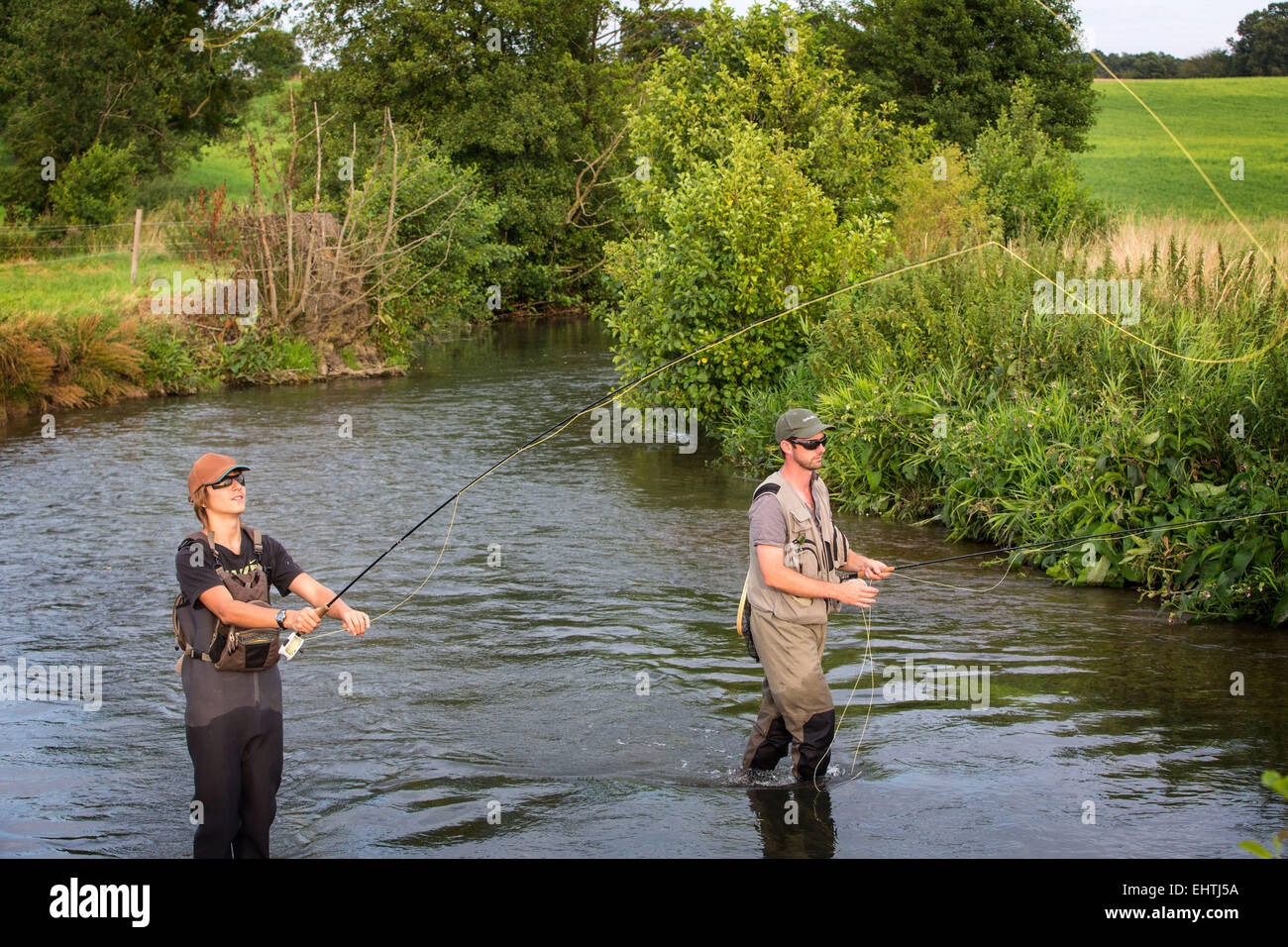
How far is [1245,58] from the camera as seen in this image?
230 ft

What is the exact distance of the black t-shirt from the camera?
16.3 ft

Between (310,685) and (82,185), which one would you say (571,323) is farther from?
(310,685)

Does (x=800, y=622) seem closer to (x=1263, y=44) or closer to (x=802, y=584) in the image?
(x=802, y=584)

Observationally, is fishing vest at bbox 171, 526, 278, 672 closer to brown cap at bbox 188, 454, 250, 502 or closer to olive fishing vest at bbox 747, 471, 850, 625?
brown cap at bbox 188, 454, 250, 502

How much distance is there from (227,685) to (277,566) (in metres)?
0.65

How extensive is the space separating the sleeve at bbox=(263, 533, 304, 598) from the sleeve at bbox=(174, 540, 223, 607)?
36cm

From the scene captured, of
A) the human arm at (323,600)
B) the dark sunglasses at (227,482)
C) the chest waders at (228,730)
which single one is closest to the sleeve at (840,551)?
the human arm at (323,600)

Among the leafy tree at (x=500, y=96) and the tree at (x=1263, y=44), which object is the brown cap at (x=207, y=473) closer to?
the leafy tree at (x=500, y=96)

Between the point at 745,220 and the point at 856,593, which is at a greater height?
the point at 745,220

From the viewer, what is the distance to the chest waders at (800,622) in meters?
6.00

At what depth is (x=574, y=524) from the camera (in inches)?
516

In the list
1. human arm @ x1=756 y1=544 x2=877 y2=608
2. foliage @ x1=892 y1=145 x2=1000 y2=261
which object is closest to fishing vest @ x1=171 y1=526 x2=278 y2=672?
human arm @ x1=756 y1=544 x2=877 y2=608

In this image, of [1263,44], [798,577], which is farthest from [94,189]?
[1263,44]
